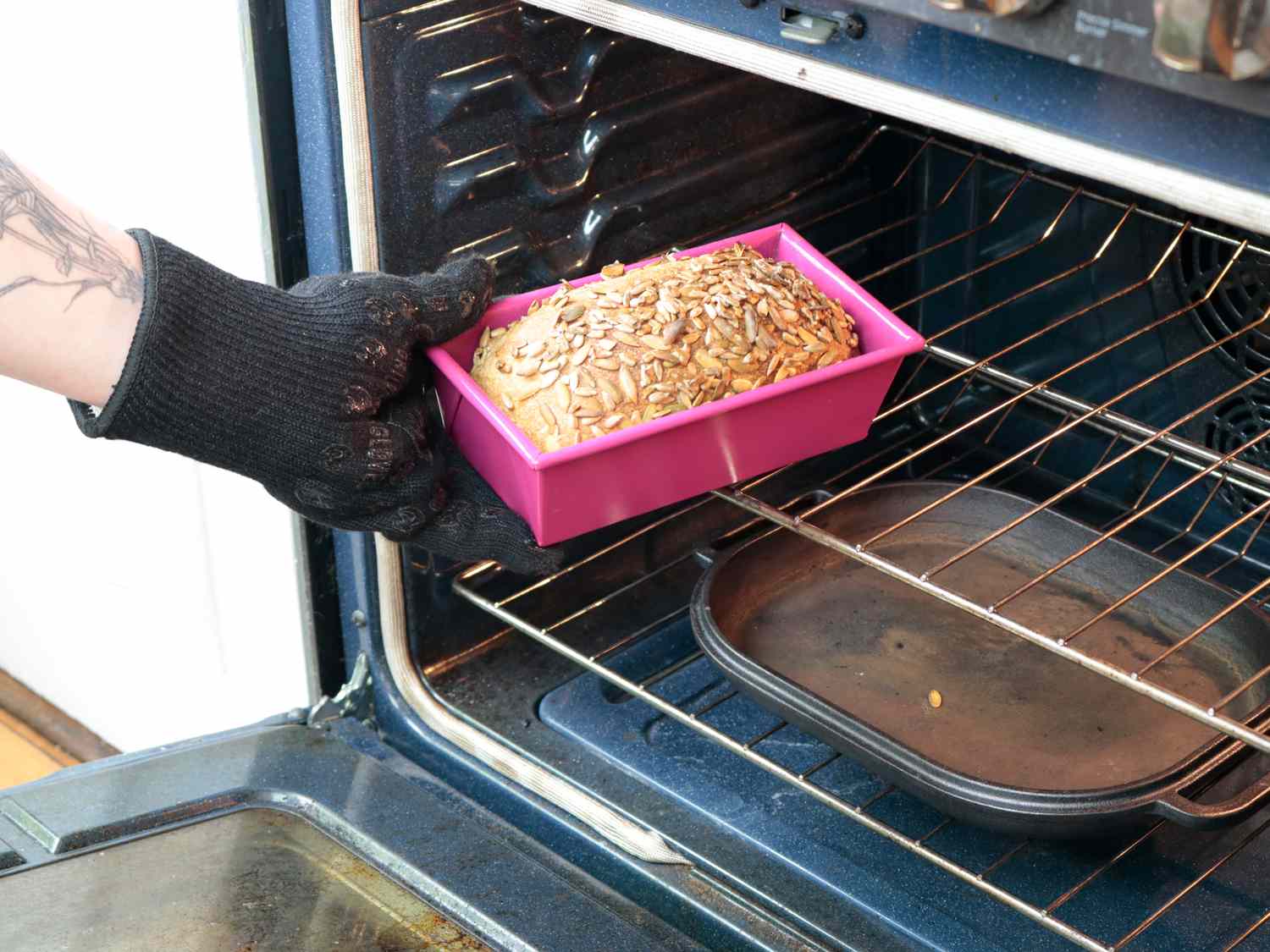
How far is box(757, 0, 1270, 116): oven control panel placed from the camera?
0.61 meters

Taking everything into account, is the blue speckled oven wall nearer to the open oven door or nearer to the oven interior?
the oven interior

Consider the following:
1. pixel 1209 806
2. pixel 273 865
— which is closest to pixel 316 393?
pixel 273 865

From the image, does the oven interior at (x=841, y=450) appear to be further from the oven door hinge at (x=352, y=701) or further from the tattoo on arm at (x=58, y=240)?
the tattoo on arm at (x=58, y=240)

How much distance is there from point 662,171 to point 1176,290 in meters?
0.51

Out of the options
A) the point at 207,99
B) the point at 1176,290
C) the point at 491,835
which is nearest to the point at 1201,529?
the point at 1176,290

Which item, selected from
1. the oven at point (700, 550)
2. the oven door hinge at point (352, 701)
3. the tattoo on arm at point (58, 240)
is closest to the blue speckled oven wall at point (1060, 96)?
the oven at point (700, 550)

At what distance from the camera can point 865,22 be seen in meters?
0.83

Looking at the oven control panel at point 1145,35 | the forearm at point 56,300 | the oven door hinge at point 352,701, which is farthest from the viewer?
the oven door hinge at point 352,701

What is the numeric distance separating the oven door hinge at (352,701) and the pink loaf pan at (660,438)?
37 centimetres

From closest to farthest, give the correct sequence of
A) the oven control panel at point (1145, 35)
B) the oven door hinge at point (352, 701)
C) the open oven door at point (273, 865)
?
the oven control panel at point (1145, 35)
the open oven door at point (273, 865)
the oven door hinge at point (352, 701)

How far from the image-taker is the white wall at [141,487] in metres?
1.20

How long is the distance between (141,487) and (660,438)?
2.35 ft

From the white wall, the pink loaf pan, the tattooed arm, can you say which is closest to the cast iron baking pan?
the pink loaf pan

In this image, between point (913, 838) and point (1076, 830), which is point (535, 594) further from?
point (1076, 830)
